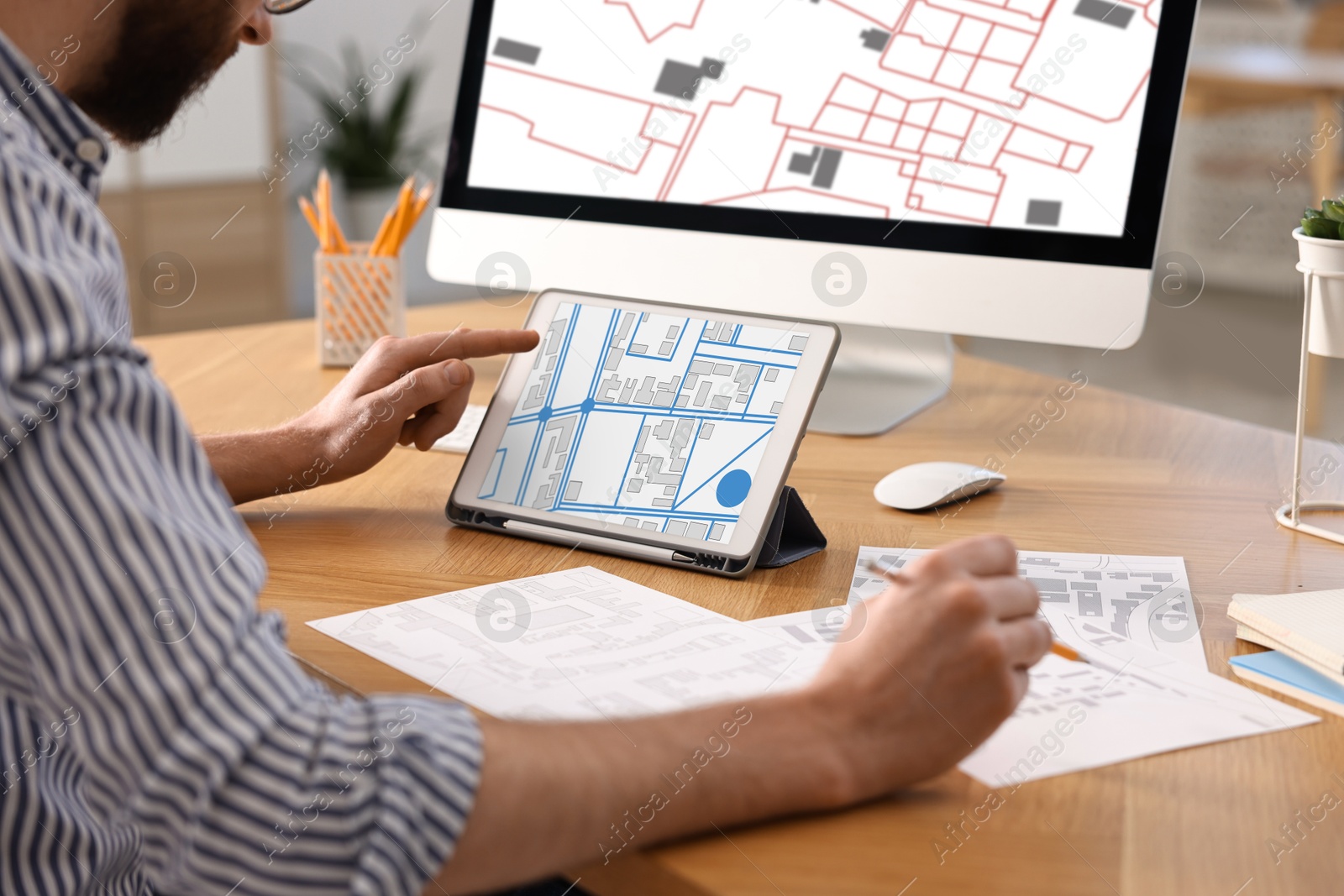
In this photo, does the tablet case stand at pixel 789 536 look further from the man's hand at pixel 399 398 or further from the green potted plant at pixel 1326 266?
the green potted plant at pixel 1326 266

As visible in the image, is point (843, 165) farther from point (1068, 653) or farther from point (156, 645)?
point (156, 645)

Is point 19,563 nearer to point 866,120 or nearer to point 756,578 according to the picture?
point 756,578

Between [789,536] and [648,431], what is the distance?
0.45 ft

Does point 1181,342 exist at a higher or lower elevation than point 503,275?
lower

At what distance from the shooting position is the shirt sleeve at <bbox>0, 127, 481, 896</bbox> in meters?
0.49

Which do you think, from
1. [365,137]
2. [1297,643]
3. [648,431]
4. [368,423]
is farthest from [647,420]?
[365,137]

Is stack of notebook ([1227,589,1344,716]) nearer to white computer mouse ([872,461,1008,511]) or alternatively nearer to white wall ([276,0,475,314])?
white computer mouse ([872,461,1008,511])

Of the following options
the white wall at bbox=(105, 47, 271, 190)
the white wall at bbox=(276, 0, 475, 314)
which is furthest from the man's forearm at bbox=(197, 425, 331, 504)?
the white wall at bbox=(276, 0, 475, 314)

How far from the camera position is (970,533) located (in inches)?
39.2

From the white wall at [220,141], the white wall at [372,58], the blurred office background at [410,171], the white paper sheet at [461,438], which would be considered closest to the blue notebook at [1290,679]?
the white paper sheet at [461,438]

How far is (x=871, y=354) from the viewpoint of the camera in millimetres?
1387

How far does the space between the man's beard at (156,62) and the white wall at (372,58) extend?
3476 millimetres

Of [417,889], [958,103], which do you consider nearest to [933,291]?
[958,103]

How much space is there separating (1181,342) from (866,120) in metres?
3.87
